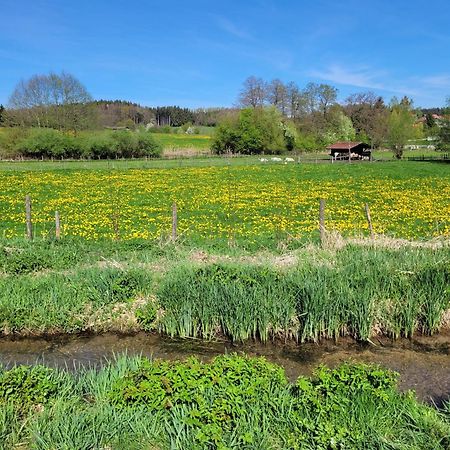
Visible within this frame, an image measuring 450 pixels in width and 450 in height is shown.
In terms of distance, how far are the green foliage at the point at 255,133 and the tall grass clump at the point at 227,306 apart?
76975 millimetres

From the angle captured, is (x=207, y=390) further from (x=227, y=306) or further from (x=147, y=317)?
(x=147, y=317)

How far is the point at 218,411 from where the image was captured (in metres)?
4.71

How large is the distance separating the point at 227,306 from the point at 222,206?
558 inches

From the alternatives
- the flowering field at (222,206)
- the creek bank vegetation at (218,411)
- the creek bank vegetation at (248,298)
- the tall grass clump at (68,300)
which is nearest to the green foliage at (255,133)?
the flowering field at (222,206)

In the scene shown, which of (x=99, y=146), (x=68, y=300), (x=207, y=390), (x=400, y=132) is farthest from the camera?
(x=400, y=132)

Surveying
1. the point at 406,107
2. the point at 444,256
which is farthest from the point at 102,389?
the point at 406,107

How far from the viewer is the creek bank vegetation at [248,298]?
327 inches

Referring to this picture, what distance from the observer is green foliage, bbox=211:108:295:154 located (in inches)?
3342

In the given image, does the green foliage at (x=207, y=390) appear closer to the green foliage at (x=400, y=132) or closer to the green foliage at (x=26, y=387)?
the green foliage at (x=26, y=387)

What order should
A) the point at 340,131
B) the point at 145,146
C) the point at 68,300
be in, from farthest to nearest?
1. the point at 340,131
2. the point at 145,146
3. the point at 68,300

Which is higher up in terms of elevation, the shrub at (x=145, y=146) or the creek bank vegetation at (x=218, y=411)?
the shrub at (x=145, y=146)

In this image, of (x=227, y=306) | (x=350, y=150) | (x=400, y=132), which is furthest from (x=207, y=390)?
(x=400, y=132)

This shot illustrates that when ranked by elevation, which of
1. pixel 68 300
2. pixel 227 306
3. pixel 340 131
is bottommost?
pixel 68 300

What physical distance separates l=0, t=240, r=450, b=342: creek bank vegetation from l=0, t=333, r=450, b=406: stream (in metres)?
0.22
